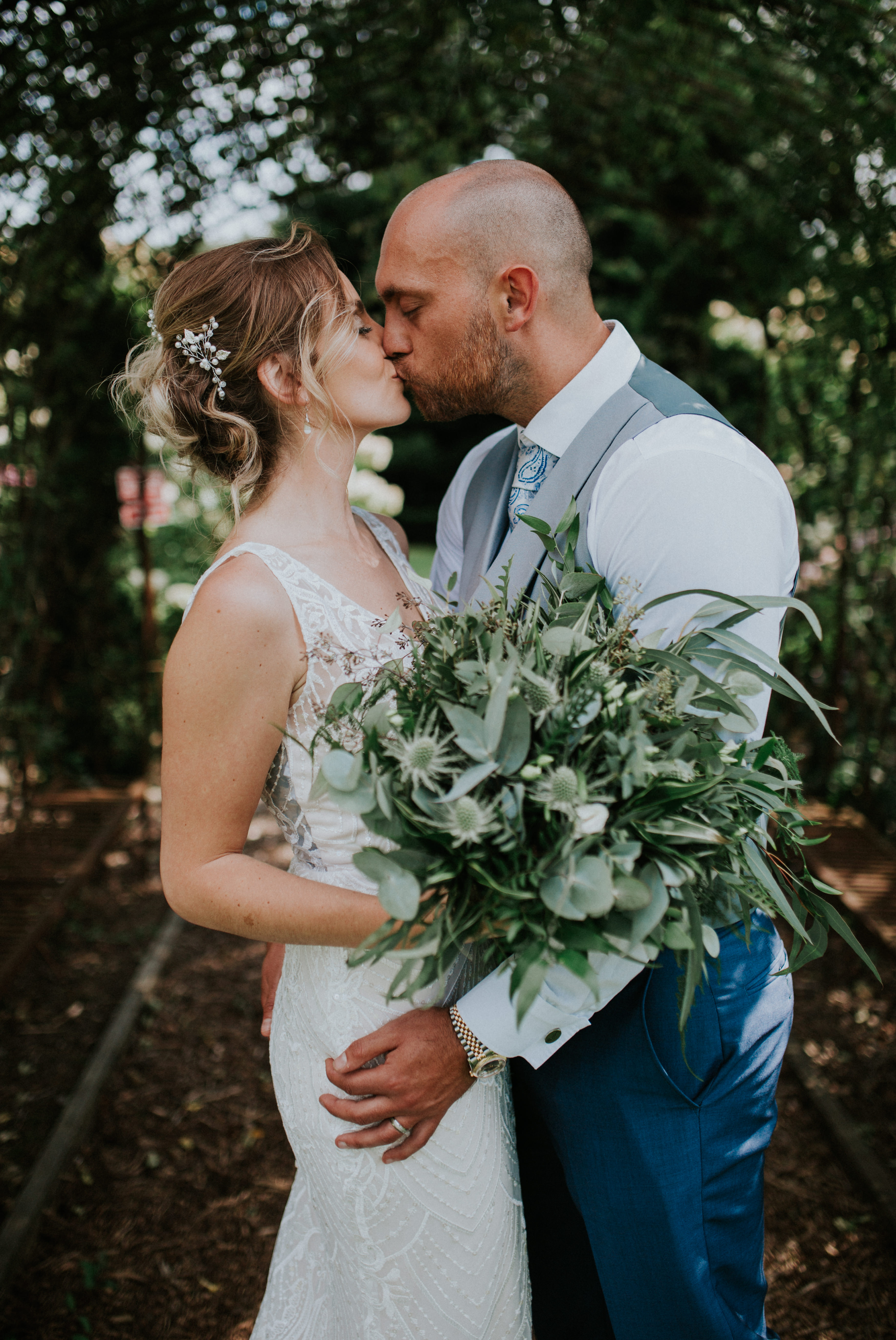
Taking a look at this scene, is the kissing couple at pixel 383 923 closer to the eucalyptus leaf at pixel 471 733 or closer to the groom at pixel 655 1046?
the groom at pixel 655 1046

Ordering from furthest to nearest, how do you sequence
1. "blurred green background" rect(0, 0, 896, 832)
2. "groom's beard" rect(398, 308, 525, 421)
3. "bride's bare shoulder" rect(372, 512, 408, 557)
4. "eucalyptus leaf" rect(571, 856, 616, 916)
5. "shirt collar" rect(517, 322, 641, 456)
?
"blurred green background" rect(0, 0, 896, 832) < "bride's bare shoulder" rect(372, 512, 408, 557) < "groom's beard" rect(398, 308, 525, 421) < "shirt collar" rect(517, 322, 641, 456) < "eucalyptus leaf" rect(571, 856, 616, 916)

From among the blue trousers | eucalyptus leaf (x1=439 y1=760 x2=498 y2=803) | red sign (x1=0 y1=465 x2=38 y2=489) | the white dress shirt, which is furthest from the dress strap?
red sign (x1=0 y1=465 x2=38 y2=489)

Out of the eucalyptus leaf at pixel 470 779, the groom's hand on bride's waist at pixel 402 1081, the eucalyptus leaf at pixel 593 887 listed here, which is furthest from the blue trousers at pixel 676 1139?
the eucalyptus leaf at pixel 470 779

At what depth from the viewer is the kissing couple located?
1.58 metres

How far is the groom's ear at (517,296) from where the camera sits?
2.05 meters

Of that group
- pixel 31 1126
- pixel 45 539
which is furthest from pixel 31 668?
pixel 31 1126

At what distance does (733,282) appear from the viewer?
555 centimetres

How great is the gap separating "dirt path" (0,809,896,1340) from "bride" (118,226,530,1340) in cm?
21

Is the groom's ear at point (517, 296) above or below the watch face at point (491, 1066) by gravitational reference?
above

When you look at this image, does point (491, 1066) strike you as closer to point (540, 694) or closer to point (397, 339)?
point (540, 694)

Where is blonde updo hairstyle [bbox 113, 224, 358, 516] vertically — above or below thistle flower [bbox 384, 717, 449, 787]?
above

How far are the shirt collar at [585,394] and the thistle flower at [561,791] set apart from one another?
1061 millimetres

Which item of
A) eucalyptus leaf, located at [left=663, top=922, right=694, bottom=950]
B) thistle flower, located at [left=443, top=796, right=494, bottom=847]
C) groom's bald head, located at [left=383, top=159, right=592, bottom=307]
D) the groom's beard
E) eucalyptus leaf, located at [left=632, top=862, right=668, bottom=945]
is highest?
groom's bald head, located at [left=383, top=159, right=592, bottom=307]

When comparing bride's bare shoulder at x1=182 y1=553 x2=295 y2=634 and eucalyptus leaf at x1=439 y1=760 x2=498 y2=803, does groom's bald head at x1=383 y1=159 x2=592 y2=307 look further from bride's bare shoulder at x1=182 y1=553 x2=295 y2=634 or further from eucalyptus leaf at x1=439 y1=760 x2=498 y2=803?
eucalyptus leaf at x1=439 y1=760 x2=498 y2=803
